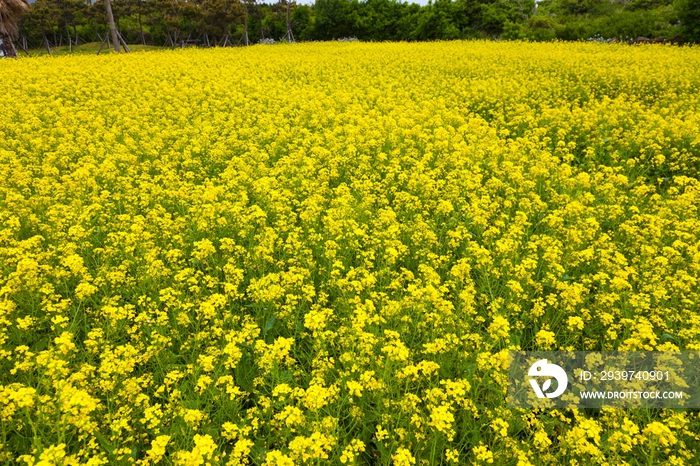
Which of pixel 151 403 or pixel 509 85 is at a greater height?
pixel 509 85

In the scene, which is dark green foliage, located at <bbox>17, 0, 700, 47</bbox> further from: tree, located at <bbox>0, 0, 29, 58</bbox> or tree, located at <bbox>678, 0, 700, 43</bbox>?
tree, located at <bbox>0, 0, 29, 58</bbox>

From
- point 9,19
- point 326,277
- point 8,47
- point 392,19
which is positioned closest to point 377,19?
point 392,19

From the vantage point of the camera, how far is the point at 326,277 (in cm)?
456

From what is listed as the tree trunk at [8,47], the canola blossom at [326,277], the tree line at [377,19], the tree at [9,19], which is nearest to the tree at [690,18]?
the tree line at [377,19]

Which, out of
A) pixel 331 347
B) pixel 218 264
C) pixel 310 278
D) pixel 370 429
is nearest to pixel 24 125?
pixel 218 264

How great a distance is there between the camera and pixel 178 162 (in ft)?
25.1

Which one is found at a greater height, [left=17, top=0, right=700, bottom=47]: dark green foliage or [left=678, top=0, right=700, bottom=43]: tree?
[left=17, top=0, right=700, bottom=47]: dark green foliage

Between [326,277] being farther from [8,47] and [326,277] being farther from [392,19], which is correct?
[392,19]

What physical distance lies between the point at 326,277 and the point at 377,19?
41.6 metres

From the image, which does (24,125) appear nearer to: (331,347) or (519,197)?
(331,347)

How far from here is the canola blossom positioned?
9.09ft

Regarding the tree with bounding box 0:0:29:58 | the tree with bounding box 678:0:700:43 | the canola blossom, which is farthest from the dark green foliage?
the canola blossom

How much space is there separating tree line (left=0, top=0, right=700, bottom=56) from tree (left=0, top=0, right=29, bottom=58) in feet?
1.12

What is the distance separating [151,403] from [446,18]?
124ft
